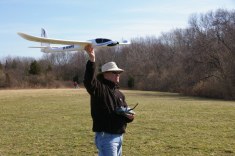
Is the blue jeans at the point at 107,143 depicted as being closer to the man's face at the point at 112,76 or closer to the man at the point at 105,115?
the man at the point at 105,115

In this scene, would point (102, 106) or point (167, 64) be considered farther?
point (167, 64)

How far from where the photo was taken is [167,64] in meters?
81.9

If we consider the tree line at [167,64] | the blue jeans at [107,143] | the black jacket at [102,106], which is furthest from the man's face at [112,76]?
the tree line at [167,64]

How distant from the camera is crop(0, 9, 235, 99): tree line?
166ft

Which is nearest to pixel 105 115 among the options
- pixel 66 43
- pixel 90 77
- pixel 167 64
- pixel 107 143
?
pixel 107 143

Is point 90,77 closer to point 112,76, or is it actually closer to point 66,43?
point 112,76

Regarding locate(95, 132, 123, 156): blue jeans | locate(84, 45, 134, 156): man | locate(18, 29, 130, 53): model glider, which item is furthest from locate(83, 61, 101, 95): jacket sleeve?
locate(95, 132, 123, 156): blue jeans

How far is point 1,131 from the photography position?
12.6m

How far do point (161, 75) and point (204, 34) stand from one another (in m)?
17.9

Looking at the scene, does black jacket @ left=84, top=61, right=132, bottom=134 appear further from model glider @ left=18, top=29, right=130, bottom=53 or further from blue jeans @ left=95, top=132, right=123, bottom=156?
model glider @ left=18, top=29, right=130, bottom=53

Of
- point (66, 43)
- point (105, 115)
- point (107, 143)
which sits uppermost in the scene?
point (66, 43)

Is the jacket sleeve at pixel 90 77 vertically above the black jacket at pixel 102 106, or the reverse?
the jacket sleeve at pixel 90 77

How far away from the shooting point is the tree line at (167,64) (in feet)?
166

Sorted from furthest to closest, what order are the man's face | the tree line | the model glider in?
1. the tree line
2. the man's face
3. the model glider
